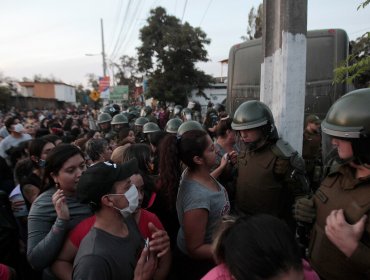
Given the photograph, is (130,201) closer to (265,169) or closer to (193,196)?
(193,196)

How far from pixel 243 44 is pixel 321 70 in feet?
7.39

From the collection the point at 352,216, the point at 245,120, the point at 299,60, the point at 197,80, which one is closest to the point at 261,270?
the point at 352,216

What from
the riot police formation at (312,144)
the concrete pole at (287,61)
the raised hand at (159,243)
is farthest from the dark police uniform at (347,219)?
the riot police formation at (312,144)

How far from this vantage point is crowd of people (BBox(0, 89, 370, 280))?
132 centimetres

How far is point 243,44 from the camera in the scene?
821 cm

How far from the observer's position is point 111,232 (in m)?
1.96

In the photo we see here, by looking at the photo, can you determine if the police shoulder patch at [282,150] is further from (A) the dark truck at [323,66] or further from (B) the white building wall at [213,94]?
(B) the white building wall at [213,94]

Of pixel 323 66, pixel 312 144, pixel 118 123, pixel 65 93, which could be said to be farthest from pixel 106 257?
pixel 65 93

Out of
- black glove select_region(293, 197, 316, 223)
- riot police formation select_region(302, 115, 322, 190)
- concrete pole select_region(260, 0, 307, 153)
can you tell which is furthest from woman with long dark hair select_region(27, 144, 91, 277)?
riot police formation select_region(302, 115, 322, 190)

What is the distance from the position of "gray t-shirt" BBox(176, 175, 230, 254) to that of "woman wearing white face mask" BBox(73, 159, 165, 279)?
43 cm

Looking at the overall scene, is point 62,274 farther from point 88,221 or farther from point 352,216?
point 352,216

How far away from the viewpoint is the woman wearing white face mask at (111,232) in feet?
5.75

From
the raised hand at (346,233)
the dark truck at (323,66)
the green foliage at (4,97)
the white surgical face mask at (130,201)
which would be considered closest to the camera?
the raised hand at (346,233)

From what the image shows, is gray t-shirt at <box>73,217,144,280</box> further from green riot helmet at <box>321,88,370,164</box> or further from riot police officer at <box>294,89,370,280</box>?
green riot helmet at <box>321,88,370,164</box>
